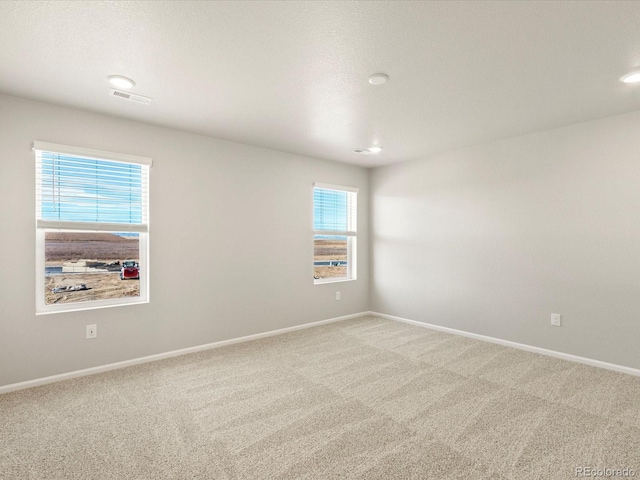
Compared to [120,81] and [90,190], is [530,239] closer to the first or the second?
[120,81]

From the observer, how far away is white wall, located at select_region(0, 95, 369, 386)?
9.14ft

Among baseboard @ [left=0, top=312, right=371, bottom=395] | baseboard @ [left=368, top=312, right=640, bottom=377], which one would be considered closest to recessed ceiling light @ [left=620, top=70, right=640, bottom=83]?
baseboard @ [left=368, top=312, right=640, bottom=377]

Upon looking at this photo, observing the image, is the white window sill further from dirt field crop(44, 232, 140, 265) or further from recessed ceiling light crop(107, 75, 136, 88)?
recessed ceiling light crop(107, 75, 136, 88)

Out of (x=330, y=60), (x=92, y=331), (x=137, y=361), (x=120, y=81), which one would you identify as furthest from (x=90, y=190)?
(x=330, y=60)

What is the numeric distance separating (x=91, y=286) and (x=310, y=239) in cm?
263

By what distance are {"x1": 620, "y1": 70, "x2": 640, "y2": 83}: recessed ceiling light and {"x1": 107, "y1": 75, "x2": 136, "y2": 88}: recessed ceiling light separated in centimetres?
362

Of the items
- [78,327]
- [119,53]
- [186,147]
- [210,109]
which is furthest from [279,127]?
[78,327]

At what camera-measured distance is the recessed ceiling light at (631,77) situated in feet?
7.68

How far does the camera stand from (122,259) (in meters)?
3.37

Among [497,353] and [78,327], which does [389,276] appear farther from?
[78,327]

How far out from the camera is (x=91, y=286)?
126 inches

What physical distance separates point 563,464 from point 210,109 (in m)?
3.59

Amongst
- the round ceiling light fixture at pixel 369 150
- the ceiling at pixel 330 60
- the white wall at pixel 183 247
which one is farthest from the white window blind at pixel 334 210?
the ceiling at pixel 330 60

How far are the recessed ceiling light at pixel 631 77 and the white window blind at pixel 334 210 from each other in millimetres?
3320
